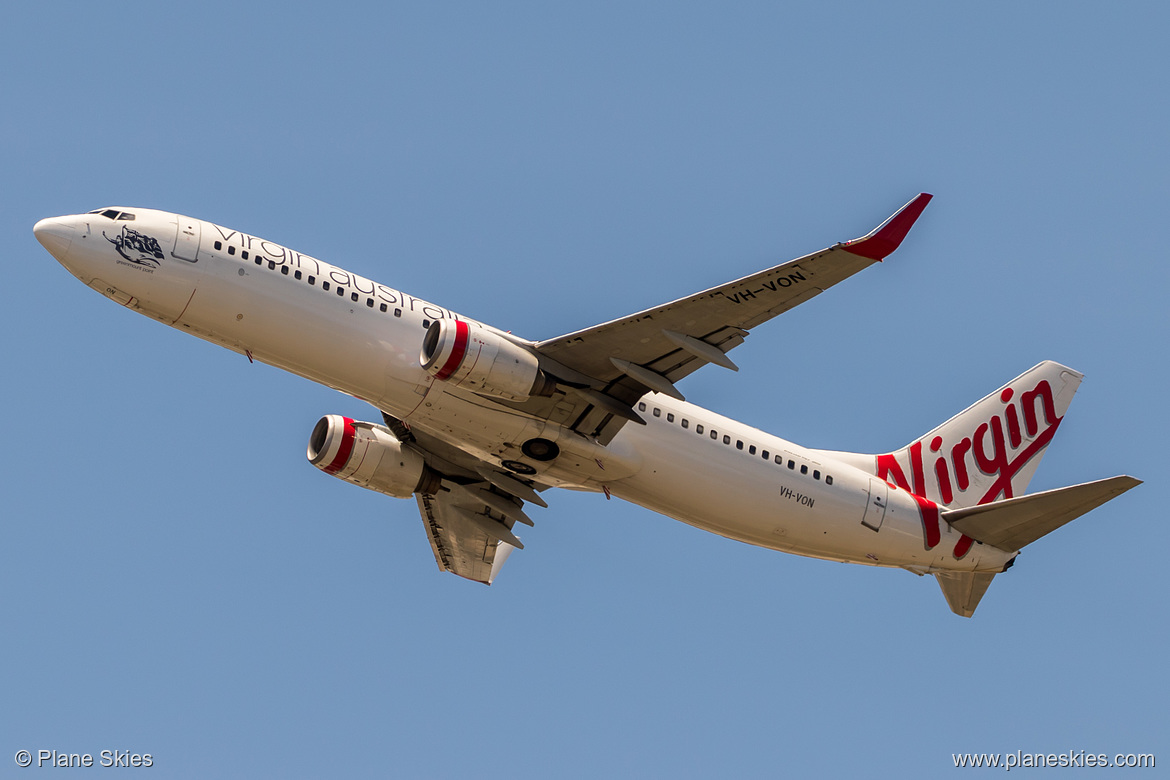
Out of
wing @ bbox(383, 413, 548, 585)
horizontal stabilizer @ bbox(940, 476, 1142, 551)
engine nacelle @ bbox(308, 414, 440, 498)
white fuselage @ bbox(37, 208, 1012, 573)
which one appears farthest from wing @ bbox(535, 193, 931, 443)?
horizontal stabilizer @ bbox(940, 476, 1142, 551)

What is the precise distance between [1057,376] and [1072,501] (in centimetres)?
904

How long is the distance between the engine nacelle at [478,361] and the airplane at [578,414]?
0.06 metres

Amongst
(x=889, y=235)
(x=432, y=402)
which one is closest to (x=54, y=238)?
(x=432, y=402)

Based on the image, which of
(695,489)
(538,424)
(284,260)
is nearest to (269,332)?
(284,260)

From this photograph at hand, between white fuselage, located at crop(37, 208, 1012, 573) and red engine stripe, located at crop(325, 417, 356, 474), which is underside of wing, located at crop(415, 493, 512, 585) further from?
white fuselage, located at crop(37, 208, 1012, 573)

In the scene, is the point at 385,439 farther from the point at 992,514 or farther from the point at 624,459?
the point at 992,514

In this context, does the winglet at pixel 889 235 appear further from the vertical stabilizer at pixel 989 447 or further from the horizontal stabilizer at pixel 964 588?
the horizontal stabilizer at pixel 964 588

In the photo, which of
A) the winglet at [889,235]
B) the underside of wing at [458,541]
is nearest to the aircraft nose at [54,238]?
the underside of wing at [458,541]

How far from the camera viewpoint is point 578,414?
35.8 metres

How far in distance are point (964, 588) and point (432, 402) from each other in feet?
60.3

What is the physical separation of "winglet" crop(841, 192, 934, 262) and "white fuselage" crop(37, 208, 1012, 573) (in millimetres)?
9468

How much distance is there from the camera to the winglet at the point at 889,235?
97.3 ft

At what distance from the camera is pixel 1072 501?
122ft

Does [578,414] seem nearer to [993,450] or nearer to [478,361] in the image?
[478,361]
